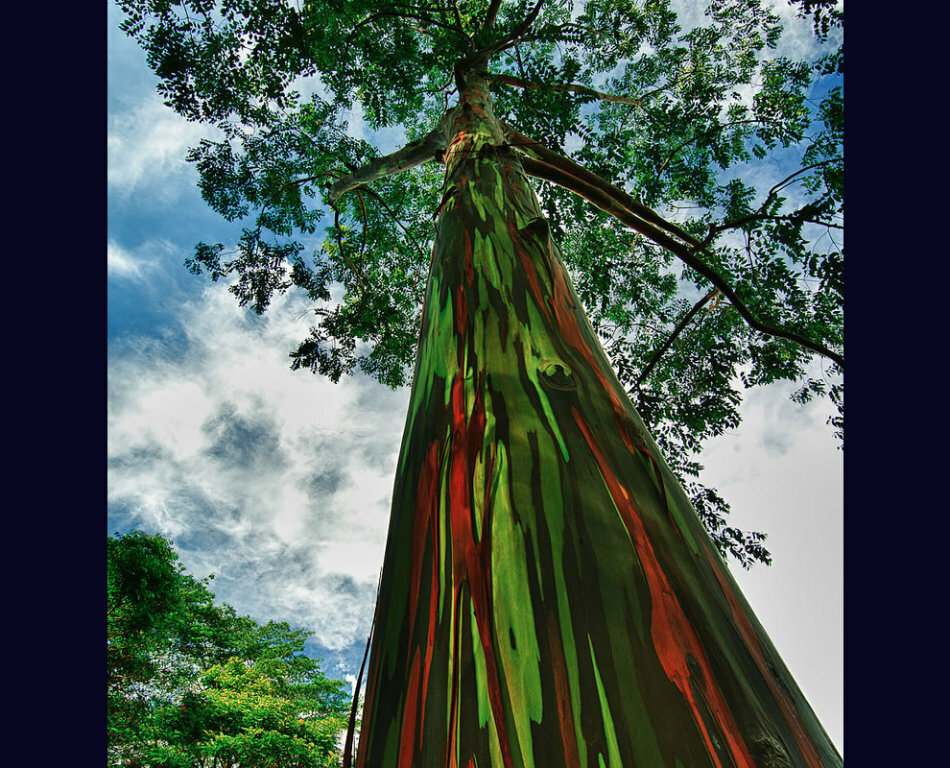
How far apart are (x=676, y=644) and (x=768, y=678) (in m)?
0.19

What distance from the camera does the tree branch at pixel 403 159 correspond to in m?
3.43

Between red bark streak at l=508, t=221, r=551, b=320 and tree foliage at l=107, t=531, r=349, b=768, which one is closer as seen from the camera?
red bark streak at l=508, t=221, r=551, b=320

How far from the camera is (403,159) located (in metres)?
3.76

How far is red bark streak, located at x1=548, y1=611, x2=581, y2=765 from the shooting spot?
0.47 metres

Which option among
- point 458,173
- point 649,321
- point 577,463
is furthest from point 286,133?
point 577,463

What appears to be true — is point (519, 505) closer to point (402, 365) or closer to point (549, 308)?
point (549, 308)

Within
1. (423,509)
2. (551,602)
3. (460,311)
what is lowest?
(551,602)

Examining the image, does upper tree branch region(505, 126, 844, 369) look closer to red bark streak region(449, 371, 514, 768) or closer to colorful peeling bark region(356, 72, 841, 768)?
colorful peeling bark region(356, 72, 841, 768)

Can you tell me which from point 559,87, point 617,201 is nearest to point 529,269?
point 617,201

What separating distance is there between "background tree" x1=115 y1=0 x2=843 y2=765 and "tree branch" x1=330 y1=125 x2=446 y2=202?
0.07 ft

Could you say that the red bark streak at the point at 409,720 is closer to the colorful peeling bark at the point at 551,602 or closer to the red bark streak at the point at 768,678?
the colorful peeling bark at the point at 551,602

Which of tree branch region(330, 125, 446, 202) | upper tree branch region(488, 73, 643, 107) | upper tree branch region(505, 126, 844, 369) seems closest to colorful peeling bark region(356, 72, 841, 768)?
upper tree branch region(505, 126, 844, 369)

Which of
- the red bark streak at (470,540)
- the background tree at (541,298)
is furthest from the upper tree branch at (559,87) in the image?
the red bark streak at (470,540)

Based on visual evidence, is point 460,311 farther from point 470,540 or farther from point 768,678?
point 768,678
